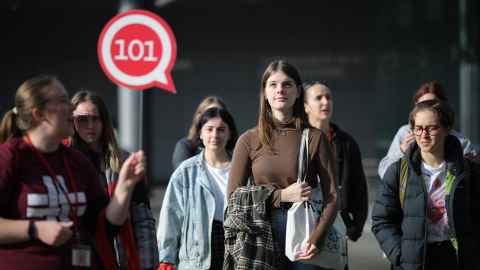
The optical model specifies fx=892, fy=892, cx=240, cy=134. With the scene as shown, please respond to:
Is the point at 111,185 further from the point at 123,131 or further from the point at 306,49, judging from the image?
the point at 306,49

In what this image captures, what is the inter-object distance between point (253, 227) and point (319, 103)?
239 cm

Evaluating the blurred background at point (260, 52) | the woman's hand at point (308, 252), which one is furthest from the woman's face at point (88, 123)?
the blurred background at point (260, 52)

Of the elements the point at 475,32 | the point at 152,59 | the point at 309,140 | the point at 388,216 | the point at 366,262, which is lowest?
the point at 366,262

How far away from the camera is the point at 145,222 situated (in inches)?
166

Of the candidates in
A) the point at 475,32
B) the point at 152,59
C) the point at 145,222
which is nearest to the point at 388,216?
the point at 145,222

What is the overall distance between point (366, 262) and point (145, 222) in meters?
5.91

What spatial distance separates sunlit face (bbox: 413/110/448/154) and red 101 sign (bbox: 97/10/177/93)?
9.80ft

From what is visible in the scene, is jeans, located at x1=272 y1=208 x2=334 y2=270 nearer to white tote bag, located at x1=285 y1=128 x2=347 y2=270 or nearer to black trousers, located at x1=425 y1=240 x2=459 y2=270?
white tote bag, located at x1=285 y1=128 x2=347 y2=270

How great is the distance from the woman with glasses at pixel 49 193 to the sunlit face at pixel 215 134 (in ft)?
7.11

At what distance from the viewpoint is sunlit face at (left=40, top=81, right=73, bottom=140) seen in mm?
3600

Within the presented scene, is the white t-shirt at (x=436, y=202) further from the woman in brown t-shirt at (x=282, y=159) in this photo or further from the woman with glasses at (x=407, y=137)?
the woman with glasses at (x=407, y=137)

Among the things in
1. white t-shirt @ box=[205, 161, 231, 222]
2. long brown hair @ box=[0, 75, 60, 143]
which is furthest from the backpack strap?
long brown hair @ box=[0, 75, 60, 143]

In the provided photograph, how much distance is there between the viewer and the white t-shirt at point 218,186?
18.6 feet

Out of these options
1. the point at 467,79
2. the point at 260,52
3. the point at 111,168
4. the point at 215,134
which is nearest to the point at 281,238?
the point at 111,168
